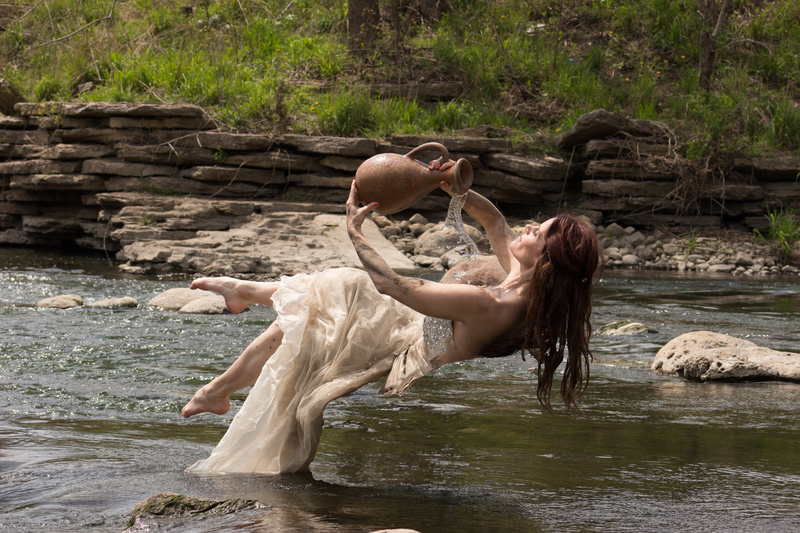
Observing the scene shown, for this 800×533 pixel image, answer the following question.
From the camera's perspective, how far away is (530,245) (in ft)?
10.4

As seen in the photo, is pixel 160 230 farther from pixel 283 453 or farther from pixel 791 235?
pixel 791 235

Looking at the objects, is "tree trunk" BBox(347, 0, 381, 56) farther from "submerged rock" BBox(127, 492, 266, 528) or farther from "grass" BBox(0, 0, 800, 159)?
"submerged rock" BBox(127, 492, 266, 528)

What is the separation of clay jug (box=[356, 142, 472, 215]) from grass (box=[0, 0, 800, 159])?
9972mm

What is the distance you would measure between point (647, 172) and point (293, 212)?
5.82 meters

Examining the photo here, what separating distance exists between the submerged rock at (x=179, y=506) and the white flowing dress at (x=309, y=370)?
53 cm

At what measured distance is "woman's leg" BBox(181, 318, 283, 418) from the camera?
3423 millimetres

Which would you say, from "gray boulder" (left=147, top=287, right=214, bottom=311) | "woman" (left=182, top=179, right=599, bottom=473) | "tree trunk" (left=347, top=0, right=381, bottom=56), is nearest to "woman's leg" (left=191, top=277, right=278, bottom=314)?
"woman" (left=182, top=179, right=599, bottom=473)

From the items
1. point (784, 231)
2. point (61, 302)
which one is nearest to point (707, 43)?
point (784, 231)

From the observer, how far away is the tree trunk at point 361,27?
1597 centimetres

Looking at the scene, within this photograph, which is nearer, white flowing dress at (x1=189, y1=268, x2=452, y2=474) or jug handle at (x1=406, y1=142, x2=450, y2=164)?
white flowing dress at (x1=189, y1=268, x2=452, y2=474)

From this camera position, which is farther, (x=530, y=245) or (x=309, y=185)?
(x=309, y=185)

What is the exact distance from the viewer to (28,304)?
311 inches

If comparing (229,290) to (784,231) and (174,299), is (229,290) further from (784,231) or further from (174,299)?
(784,231)

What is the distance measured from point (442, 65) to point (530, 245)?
13057 mm
